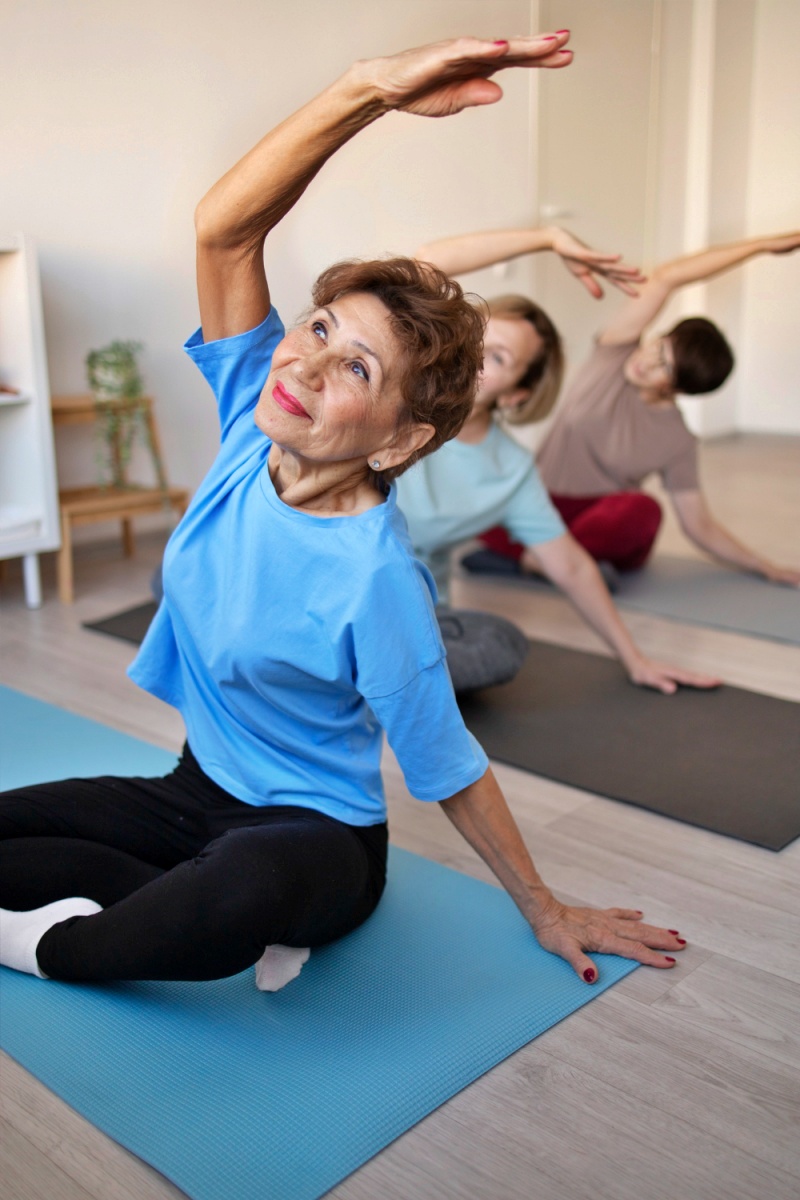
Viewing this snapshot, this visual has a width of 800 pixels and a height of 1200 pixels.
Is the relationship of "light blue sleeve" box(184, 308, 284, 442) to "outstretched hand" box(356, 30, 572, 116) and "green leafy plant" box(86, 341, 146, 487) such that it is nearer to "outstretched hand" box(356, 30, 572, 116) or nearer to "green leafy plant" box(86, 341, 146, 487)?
"outstretched hand" box(356, 30, 572, 116)

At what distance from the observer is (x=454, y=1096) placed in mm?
1396

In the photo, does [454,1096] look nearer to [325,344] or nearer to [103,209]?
[325,344]

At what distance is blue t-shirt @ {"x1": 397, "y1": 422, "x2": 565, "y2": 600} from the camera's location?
277 cm

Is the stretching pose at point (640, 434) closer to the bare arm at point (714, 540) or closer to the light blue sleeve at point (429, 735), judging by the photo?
the bare arm at point (714, 540)

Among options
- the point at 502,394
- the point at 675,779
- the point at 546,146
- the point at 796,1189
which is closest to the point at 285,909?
the point at 796,1189

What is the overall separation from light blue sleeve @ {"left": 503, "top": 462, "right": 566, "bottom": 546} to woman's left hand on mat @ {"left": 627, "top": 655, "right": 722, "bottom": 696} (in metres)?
0.39

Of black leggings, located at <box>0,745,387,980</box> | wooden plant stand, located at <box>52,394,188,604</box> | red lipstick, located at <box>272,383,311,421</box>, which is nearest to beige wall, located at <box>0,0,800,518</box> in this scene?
wooden plant stand, located at <box>52,394,188,604</box>

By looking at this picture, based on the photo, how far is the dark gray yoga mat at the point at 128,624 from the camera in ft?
10.8

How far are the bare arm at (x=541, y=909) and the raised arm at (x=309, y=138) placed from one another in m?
0.70

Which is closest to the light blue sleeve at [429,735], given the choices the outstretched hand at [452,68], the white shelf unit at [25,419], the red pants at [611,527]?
the outstretched hand at [452,68]

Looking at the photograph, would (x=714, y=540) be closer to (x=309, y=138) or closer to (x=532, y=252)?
(x=532, y=252)

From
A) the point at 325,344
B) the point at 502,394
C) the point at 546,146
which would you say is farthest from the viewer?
the point at 546,146

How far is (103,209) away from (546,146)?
1866mm

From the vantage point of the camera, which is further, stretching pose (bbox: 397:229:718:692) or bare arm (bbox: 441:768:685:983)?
stretching pose (bbox: 397:229:718:692)
